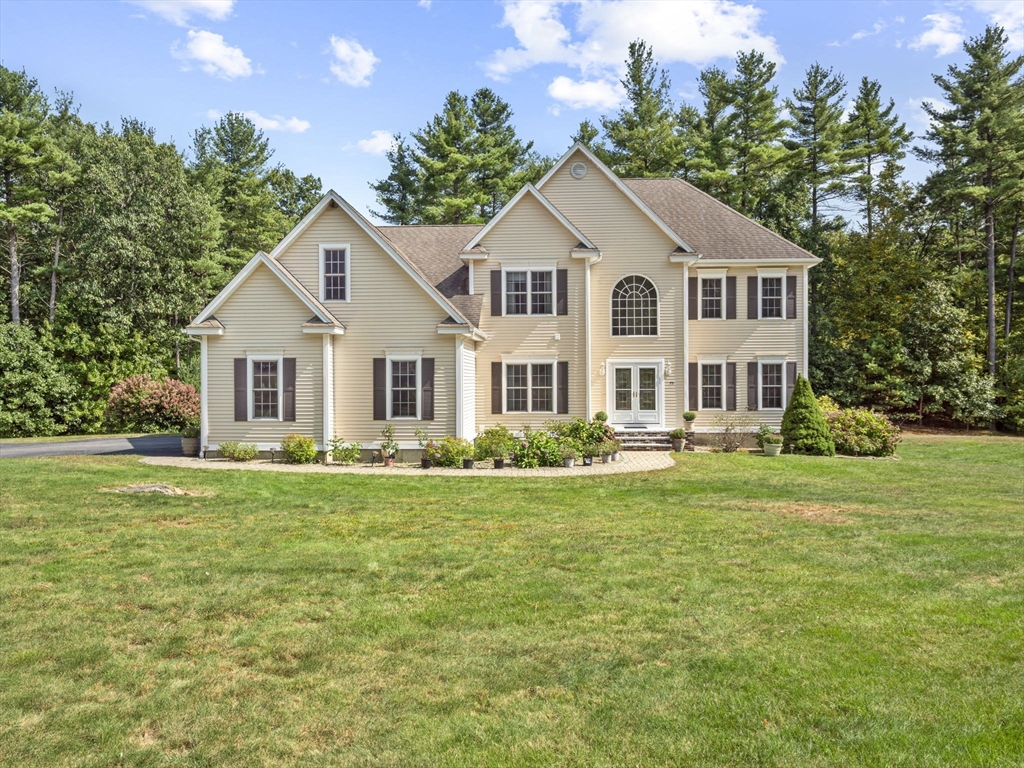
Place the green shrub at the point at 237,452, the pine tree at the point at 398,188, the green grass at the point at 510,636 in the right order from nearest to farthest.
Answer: the green grass at the point at 510,636 < the green shrub at the point at 237,452 < the pine tree at the point at 398,188

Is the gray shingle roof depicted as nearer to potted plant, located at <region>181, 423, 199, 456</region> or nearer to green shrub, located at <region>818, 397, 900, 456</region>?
green shrub, located at <region>818, 397, 900, 456</region>

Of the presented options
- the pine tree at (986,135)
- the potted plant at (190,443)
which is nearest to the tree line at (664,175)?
the pine tree at (986,135)

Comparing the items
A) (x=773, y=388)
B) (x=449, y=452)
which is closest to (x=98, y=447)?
(x=449, y=452)

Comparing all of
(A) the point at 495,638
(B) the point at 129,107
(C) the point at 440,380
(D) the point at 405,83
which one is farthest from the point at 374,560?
(B) the point at 129,107

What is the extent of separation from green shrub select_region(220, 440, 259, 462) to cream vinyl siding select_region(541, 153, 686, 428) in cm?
1089

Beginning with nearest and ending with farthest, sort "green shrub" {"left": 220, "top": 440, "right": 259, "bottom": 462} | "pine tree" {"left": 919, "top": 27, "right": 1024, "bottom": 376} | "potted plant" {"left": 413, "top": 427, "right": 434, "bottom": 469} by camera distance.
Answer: "potted plant" {"left": 413, "top": 427, "right": 434, "bottom": 469} < "green shrub" {"left": 220, "top": 440, "right": 259, "bottom": 462} < "pine tree" {"left": 919, "top": 27, "right": 1024, "bottom": 376}

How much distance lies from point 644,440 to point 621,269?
5949mm

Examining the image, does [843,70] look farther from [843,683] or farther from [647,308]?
[843,683]

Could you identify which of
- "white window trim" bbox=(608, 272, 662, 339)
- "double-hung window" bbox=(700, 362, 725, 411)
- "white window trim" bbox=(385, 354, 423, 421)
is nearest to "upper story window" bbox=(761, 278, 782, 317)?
"double-hung window" bbox=(700, 362, 725, 411)

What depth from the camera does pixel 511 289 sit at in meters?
21.8

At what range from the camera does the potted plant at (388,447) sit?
1780cm

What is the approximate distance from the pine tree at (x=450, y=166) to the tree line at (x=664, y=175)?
143 mm

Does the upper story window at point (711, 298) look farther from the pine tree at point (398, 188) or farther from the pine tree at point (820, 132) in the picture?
the pine tree at point (398, 188)

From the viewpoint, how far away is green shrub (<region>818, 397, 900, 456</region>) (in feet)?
64.7
